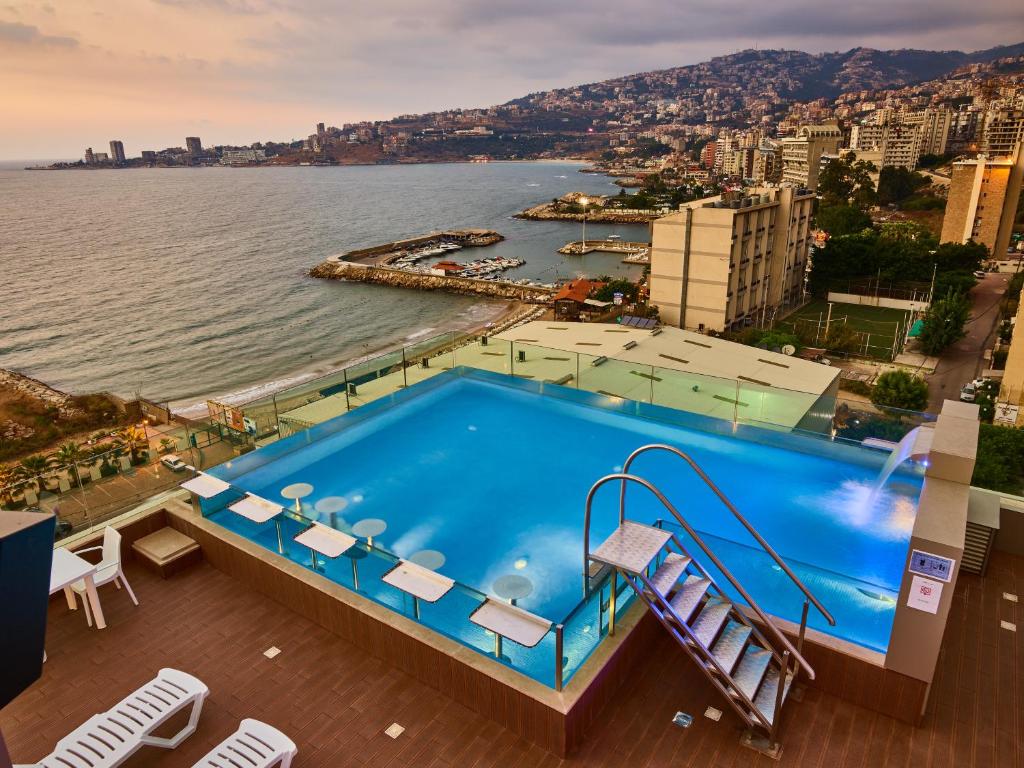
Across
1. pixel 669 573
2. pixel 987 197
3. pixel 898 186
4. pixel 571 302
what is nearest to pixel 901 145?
pixel 898 186

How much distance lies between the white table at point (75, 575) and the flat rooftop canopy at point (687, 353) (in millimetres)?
9537

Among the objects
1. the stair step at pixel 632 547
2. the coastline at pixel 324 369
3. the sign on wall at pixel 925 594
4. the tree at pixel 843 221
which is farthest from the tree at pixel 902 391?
the tree at pixel 843 221

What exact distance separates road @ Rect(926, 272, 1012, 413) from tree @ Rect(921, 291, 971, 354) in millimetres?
851

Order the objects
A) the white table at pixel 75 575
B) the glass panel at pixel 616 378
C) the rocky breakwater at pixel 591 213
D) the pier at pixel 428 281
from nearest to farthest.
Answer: the white table at pixel 75 575
the glass panel at pixel 616 378
the pier at pixel 428 281
the rocky breakwater at pixel 591 213

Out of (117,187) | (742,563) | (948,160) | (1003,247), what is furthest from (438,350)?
(117,187)

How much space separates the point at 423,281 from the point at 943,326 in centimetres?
3768

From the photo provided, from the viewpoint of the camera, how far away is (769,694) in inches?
177

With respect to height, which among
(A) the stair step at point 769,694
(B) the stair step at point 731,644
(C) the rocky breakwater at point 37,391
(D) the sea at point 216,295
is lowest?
→ (C) the rocky breakwater at point 37,391

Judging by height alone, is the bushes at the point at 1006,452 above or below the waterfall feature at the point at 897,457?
below

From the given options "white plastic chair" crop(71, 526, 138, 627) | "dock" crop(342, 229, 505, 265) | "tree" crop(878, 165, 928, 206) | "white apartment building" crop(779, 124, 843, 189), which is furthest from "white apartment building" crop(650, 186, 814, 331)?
"white apartment building" crop(779, 124, 843, 189)

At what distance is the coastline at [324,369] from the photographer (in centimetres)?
2983

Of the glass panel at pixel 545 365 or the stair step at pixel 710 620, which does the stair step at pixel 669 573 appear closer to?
the stair step at pixel 710 620

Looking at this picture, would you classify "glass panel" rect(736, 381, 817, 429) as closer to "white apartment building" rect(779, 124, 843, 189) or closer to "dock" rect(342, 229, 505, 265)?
"dock" rect(342, 229, 505, 265)

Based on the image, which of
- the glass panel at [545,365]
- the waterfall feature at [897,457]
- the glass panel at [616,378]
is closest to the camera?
the waterfall feature at [897,457]
